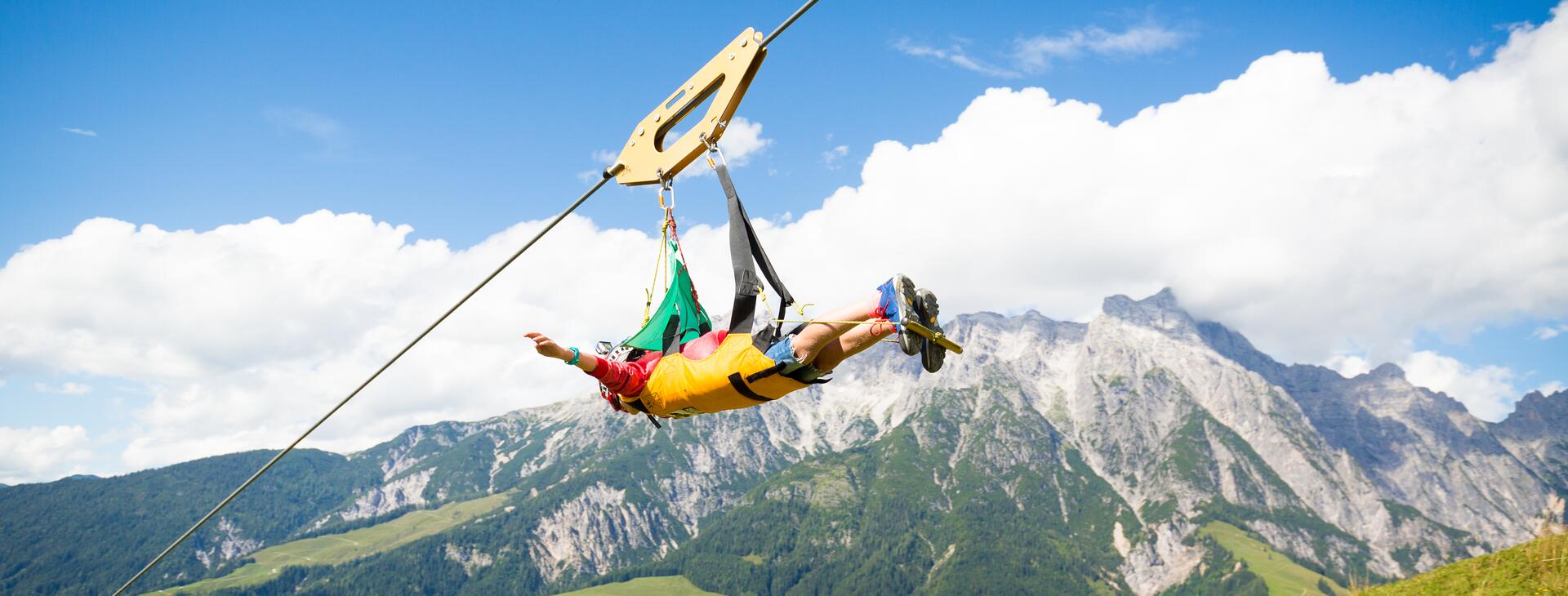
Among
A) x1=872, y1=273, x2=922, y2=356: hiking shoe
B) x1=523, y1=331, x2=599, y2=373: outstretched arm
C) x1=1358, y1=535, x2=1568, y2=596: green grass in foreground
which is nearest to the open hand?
x1=523, y1=331, x2=599, y2=373: outstretched arm

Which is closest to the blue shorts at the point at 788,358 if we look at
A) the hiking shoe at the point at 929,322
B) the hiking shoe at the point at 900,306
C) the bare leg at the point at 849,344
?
the bare leg at the point at 849,344

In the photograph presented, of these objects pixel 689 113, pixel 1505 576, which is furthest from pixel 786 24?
pixel 1505 576

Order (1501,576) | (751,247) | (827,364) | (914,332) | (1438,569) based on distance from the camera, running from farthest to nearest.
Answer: (1438,569) → (1501,576) → (751,247) → (827,364) → (914,332)

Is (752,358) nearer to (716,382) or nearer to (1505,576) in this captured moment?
(716,382)

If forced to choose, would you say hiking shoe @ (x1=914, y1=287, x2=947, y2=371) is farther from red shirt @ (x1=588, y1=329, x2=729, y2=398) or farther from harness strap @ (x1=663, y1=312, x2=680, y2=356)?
harness strap @ (x1=663, y1=312, x2=680, y2=356)

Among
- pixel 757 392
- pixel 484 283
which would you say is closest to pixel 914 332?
pixel 757 392

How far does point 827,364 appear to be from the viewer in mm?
8320

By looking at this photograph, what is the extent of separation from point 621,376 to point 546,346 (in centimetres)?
75

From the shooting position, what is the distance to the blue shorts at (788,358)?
7980 millimetres

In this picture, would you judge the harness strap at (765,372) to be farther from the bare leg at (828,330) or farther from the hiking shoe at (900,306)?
the hiking shoe at (900,306)

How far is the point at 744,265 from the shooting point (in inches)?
344

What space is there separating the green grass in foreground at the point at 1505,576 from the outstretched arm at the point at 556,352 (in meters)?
11.7

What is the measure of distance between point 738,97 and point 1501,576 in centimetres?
1211

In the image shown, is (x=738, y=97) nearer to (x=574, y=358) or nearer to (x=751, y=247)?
(x=751, y=247)
